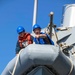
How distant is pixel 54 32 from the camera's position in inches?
420

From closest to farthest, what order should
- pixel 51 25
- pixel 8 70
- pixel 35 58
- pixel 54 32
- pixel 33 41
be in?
pixel 35 58
pixel 8 70
pixel 33 41
pixel 51 25
pixel 54 32

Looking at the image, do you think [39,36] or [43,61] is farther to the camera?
[39,36]

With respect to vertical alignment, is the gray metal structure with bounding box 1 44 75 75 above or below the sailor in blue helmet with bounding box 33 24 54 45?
below

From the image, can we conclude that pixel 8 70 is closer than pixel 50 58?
No

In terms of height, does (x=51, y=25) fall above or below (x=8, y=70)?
above

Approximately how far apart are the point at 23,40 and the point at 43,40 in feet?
2.60

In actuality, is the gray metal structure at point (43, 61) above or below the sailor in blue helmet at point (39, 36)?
below

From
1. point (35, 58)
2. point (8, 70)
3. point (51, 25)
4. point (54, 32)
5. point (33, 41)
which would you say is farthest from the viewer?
point (54, 32)

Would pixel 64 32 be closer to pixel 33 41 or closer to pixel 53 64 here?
pixel 33 41

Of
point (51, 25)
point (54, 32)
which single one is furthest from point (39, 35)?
point (54, 32)

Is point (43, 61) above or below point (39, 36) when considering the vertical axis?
below

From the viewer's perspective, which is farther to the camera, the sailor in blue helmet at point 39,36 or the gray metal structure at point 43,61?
the sailor in blue helmet at point 39,36

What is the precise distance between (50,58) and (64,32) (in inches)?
151

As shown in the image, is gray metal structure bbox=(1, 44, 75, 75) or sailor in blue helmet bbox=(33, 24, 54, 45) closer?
gray metal structure bbox=(1, 44, 75, 75)
